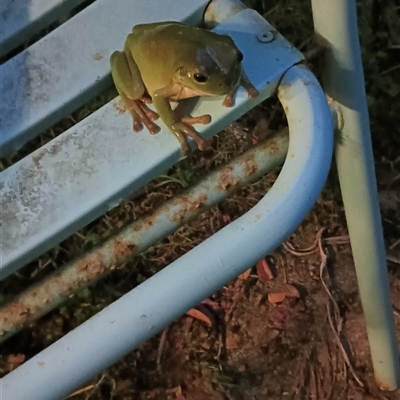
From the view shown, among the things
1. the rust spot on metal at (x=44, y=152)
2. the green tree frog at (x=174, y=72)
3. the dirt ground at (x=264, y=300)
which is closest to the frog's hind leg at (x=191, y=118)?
the green tree frog at (x=174, y=72)

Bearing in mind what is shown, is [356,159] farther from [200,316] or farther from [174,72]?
[200,316]

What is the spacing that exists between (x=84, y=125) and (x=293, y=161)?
20 cm

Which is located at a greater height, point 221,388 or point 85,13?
point 85,13

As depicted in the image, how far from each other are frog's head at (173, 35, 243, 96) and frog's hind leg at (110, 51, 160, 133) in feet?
0.12

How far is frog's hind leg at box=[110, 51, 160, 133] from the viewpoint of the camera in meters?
0.51

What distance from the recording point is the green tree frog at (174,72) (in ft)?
1.65

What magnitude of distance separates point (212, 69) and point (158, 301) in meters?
0.24

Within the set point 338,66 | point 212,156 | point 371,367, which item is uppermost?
point 338,66

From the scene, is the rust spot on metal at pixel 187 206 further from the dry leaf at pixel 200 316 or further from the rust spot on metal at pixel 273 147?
the dry leaf at pixel 200 316

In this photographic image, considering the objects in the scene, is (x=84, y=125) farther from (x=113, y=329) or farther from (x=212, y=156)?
(x=212, y=156)

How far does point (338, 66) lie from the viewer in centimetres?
53

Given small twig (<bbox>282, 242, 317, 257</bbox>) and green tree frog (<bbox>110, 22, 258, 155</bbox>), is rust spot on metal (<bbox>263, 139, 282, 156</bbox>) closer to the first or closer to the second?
green tree frog (<bbox>110, 22, 258, 155</bbox>)

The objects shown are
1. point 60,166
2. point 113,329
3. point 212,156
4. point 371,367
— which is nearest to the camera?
point 113,329

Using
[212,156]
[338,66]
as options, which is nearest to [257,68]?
[338,66]
